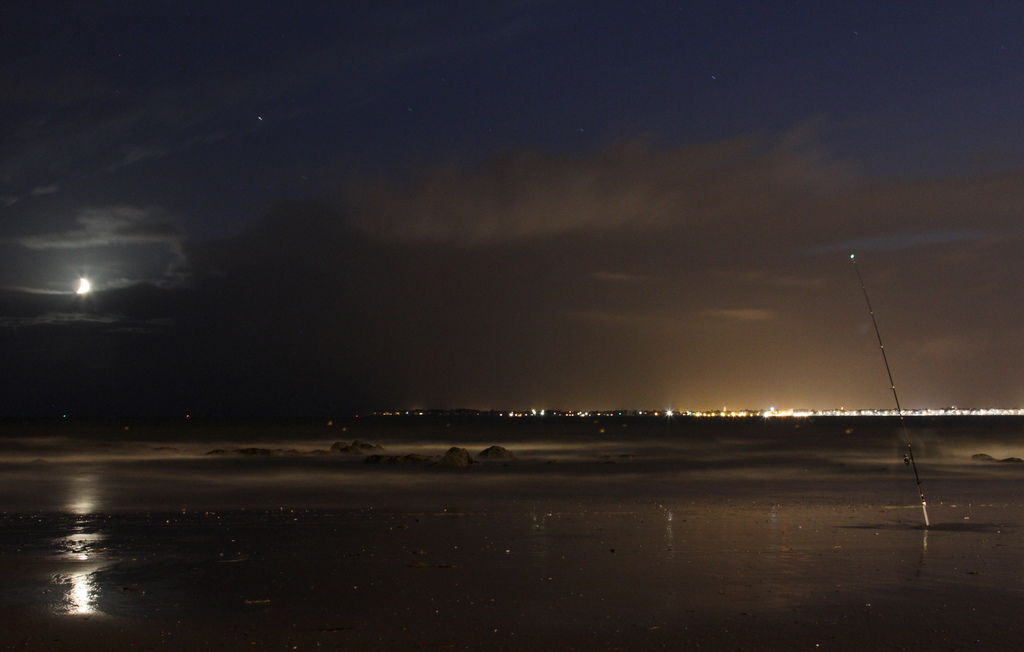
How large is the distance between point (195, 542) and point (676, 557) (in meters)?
8.09

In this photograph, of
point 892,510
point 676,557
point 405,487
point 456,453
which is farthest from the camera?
point 456,453

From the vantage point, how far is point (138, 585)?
42.4ft

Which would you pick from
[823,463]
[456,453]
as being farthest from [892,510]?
[823,463]

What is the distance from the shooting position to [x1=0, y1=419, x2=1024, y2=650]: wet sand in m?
10.4

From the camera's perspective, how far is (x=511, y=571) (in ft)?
46.2

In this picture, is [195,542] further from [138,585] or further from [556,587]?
[556,587]

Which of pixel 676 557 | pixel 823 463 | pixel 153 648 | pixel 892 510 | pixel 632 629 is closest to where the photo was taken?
pixel 153 648

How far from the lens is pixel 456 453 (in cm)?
4231

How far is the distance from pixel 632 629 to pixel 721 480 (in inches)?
1022

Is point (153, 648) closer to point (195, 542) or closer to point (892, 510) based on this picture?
point (195, 542)

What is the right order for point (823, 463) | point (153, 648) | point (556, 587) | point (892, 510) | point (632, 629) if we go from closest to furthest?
point (153, 648)
point (632, 629)
point (556, 587)
point (892, 510)
point (823, 463)

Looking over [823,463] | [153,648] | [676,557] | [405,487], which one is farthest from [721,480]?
[153,648]

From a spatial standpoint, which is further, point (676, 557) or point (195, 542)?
point (195, 542)

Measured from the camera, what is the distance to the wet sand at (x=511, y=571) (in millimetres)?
10375
